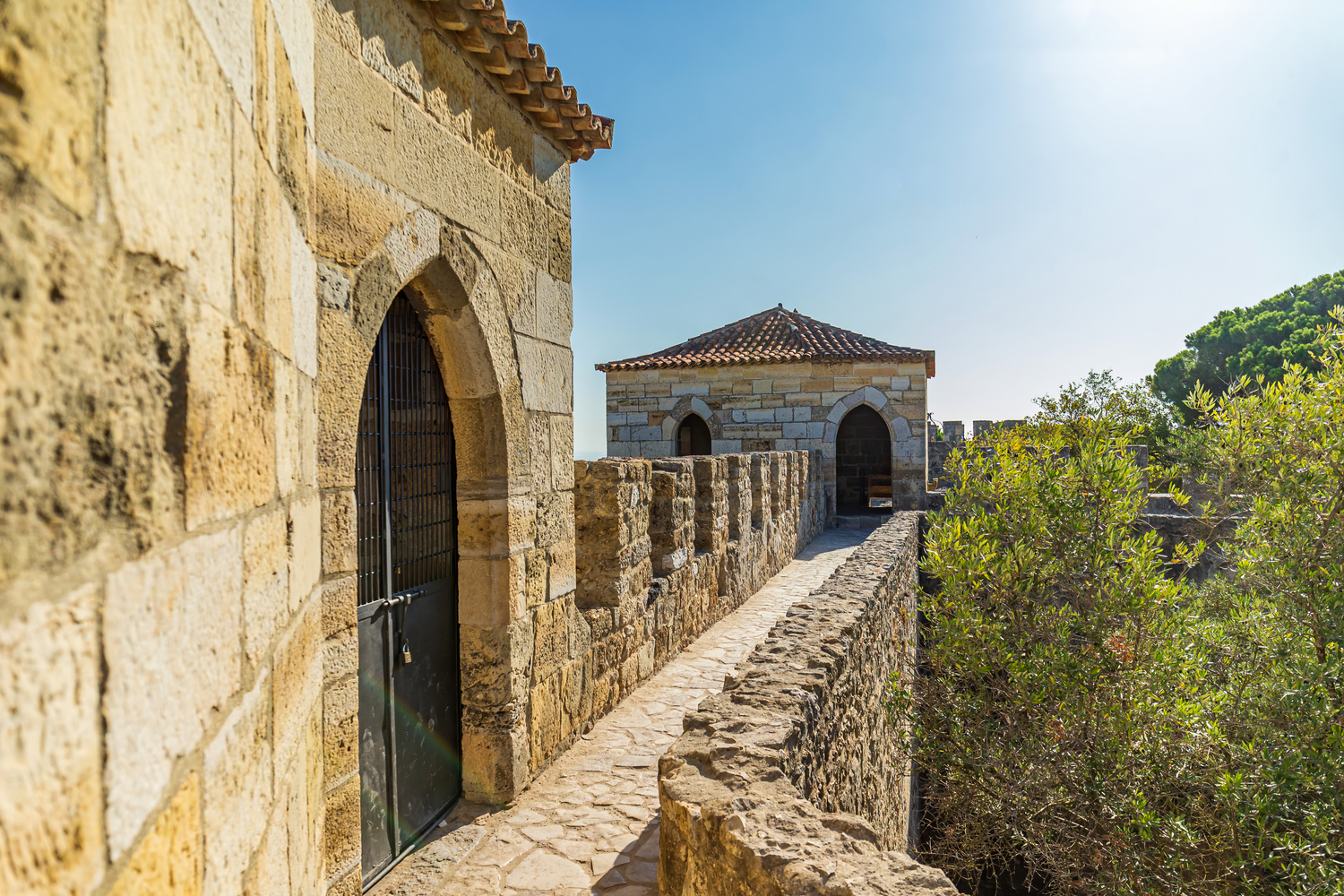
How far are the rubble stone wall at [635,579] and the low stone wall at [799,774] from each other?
4.08ft

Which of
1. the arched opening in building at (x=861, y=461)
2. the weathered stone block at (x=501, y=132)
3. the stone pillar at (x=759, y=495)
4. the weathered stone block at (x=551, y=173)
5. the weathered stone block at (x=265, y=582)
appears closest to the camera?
the weathered stone block at (x=265, y=582)

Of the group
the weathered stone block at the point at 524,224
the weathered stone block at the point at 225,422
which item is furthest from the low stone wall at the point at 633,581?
the weathered stone block at the point at 225,422

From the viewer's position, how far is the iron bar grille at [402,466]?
10.6ft

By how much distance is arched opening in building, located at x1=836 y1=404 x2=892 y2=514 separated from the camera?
17484 millimetres

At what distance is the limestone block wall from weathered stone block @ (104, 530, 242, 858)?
558 inches

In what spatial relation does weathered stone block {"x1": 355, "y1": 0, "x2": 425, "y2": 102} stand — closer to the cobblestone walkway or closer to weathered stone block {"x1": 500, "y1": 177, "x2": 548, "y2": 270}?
weathered stone block {"x1": 500, "y1": 177, "x2": 548, "y2": 270}

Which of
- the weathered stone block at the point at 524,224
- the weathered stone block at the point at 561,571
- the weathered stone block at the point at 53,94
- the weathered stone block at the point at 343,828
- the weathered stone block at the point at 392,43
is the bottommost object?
the weathered stone block at the point at 343,828

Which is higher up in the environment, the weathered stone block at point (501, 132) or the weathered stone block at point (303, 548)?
the weathered stone block at point (501, 132)

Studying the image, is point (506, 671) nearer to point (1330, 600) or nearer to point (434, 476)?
point (434, 476)

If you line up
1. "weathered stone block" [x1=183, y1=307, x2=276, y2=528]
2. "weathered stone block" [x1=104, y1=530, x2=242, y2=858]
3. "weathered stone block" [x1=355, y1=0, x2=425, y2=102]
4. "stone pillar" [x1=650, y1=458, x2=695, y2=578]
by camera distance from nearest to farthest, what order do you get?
"weathered stone block" [x1=104, y1=530, x2=242, y2=858] < "weathered stone block" [x1=183, y1=307, x2=276, y2=528] < "weathered stone block" [x1=355, y1=0, x2=425, y2=102] < "stone pillar" [x1=650, y1=458, x2=695, y2=578]

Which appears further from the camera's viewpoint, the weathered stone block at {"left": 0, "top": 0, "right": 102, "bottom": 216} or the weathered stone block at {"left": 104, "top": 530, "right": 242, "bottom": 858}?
the weathered stone block at {"left": 104, "top": 530, "right": 242, "bottom": 858}

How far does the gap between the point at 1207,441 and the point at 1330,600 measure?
3.99 feet

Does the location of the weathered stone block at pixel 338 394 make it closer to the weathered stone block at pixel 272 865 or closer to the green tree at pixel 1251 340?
the weathered stone block at pixel 272 865

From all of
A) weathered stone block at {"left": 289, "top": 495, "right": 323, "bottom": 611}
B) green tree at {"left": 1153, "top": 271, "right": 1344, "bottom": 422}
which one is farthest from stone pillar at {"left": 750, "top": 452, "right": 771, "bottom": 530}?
green tree at {"left": 1153, "top": 271, "right": 1344, "bottom": 422}
